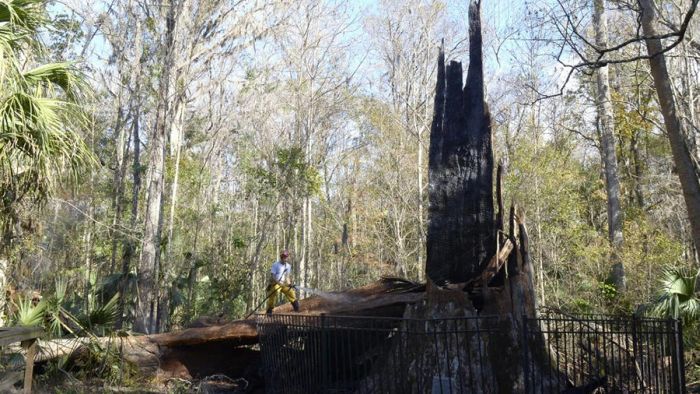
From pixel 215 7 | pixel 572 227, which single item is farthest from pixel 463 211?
pixel 572 227

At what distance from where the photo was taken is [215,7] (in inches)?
781

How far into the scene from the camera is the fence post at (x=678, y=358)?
6734mm

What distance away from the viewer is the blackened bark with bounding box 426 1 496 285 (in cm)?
932

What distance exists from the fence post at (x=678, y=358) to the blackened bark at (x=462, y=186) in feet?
9.25

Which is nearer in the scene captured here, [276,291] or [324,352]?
[324,352]

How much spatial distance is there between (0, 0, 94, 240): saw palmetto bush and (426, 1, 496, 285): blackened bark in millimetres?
5012

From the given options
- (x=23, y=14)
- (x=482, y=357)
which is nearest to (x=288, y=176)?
(x=23, y=14)

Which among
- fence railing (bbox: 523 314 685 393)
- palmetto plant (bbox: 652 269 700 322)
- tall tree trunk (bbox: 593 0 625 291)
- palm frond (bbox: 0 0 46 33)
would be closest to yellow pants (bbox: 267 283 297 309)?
fence railing (bbox: 523 314 685 393)

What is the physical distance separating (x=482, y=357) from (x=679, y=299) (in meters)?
5.88

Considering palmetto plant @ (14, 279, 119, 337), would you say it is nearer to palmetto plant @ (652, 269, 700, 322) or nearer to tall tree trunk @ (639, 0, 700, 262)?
tall tree trunk @ (639, 0, 700, 262)

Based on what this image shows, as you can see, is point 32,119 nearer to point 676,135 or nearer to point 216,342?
point 216,342

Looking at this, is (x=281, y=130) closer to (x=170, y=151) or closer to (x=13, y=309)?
(x=170, y=151)

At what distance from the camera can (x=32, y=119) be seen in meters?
8.16

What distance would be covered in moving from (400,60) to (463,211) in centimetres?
1914
